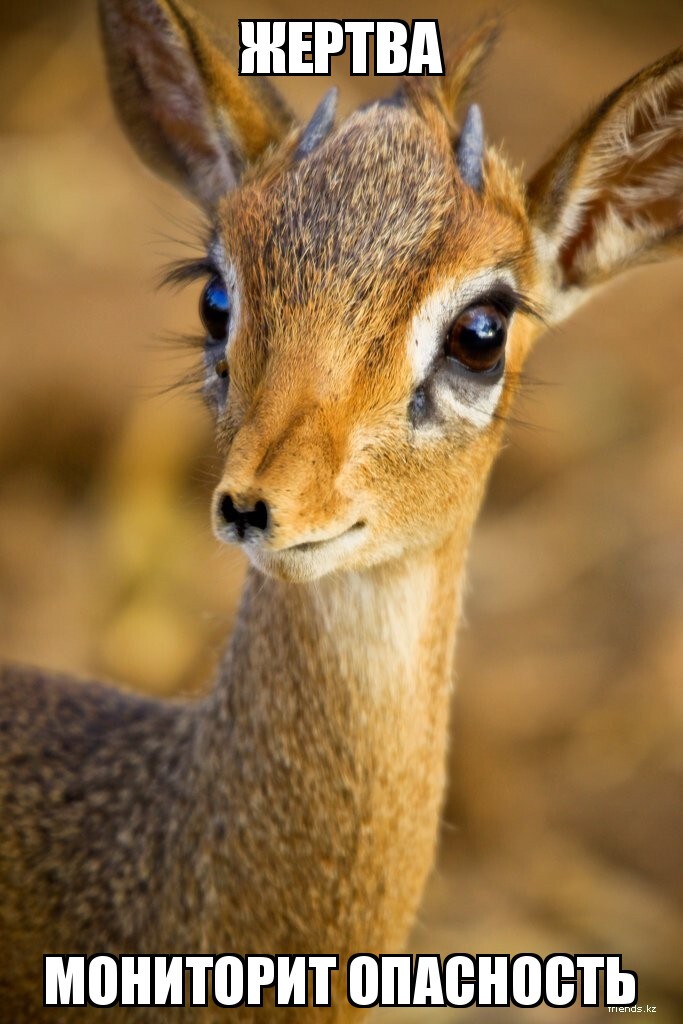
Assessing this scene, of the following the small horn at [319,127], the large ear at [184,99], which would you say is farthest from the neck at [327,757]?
the large ear at [184,99]

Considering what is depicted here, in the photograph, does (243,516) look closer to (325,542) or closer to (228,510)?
(228,510)

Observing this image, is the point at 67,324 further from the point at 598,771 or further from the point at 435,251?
the point at 435,251

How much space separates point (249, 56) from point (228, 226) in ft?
3.57

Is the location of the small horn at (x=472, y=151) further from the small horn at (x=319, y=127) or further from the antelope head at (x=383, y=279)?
the small horn at (x=319, y=127)

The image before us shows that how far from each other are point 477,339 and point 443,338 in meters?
0.08

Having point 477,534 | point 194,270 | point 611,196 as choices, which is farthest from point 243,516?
point 477,534

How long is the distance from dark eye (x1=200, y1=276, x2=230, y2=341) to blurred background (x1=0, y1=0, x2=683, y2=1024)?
5.07ft

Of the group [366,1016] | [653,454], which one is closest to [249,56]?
[366,1016]

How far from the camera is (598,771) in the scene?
18.3 feet

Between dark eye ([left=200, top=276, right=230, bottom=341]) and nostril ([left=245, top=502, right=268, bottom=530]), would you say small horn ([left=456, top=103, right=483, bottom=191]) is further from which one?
nostril ([left=245, top=502, right=268, bottom=530])

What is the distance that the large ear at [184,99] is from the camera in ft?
9.69

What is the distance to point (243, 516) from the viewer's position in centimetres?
218

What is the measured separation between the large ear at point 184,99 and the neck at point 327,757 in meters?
1.05

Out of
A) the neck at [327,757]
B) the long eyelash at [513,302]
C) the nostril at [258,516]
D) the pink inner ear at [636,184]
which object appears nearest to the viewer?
the nostril at [258,516]
